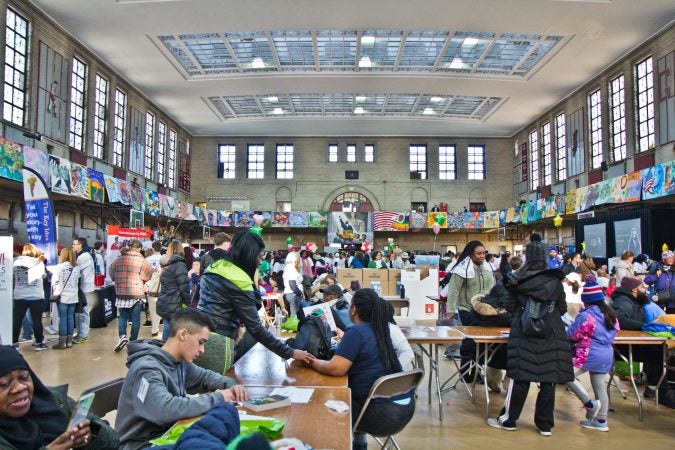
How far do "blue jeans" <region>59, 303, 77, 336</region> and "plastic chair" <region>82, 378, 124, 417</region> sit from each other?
20.9 feet

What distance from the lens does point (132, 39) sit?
16453 millimetres

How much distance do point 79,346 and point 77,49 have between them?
1228 centimetres

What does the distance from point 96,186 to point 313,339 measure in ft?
42.6

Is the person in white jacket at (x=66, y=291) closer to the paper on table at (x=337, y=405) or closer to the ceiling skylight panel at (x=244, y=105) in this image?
the paper on table at (x=337, y=405)

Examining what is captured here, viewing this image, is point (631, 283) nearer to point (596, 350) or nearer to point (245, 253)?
point (596, 350)

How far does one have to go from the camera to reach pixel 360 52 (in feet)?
59.6

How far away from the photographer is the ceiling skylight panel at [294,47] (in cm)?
1684

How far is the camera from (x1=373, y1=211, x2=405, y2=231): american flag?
26250 millimetres

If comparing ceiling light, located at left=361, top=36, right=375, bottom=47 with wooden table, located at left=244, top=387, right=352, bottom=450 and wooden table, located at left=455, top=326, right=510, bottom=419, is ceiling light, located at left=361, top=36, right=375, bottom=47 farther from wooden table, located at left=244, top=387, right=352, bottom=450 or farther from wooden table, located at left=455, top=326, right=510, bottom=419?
wooden table, located at left=244, top=387, right=352, bottom=450

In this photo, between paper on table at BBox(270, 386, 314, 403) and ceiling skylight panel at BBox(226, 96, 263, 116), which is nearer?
paper on table at BBox(270, 386, 314, 403)

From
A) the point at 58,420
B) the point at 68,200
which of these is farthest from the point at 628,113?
the point at 58,420

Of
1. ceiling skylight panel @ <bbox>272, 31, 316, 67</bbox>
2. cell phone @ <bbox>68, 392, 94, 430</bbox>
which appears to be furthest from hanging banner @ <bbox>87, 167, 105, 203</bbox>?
cell phone @ <bbox>68, 392, 94, 430</bbox>

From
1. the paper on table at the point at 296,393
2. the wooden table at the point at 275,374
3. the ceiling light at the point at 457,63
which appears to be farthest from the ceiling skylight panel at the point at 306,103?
the paper on table at the point at 296,393

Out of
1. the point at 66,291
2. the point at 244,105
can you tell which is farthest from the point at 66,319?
the point at 244,105
